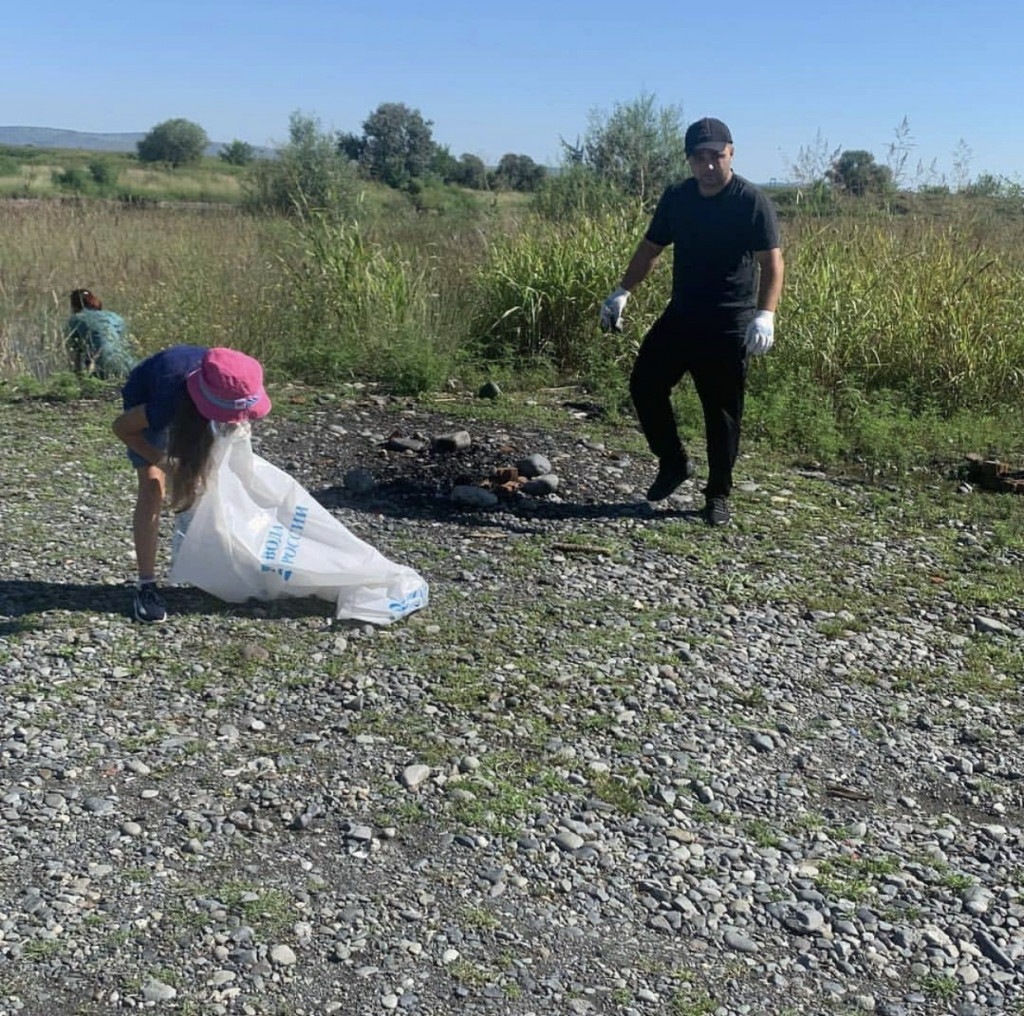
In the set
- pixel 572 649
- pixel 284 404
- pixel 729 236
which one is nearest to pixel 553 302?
pixel 284 404

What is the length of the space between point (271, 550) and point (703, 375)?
250cm

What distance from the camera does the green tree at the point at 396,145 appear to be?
64.1ft

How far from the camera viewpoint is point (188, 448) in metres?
4.11

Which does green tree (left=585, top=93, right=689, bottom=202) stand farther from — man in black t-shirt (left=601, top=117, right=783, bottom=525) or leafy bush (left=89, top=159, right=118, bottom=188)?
leafy bush (left=89, top=159, right=118, bottom=188)

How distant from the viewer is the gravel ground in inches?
109

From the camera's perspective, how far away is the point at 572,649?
4555 mm

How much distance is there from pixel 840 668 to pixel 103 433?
16.1ft

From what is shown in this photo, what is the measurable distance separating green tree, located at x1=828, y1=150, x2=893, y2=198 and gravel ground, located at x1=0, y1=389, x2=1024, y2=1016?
17.0ft

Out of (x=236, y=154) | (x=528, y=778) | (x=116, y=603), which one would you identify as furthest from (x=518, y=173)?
(x=236, y=154)

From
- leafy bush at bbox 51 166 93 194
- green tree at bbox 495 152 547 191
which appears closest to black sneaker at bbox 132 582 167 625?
green tree at bbox 495 152 547 191

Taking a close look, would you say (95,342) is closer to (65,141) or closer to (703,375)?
(703,375)

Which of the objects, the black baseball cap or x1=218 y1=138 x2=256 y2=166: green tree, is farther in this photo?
x1=218 y1=138 x2=256 y2=166: green tree

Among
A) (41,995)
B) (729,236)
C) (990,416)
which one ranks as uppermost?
(729,236)

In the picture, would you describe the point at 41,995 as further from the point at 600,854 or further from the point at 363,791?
the point at 600,854
